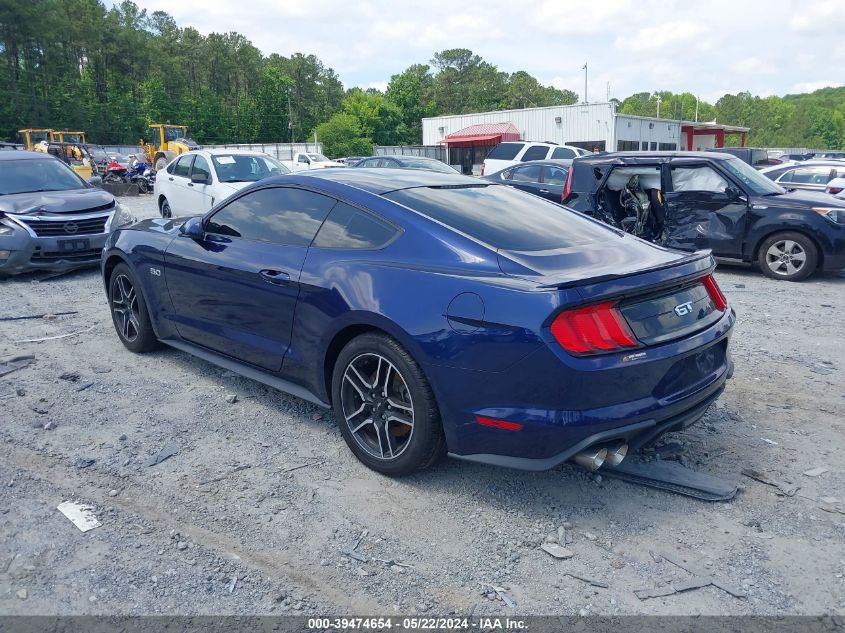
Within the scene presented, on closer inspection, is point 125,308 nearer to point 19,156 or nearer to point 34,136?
point 19,156

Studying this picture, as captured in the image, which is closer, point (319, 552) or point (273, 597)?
point (273, 597)

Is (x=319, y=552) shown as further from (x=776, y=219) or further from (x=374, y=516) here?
(x=776, y=219)

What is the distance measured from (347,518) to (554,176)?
1102 cm

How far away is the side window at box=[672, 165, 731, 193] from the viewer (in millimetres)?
9094

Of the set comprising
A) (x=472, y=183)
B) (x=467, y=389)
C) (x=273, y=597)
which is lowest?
(x=273, y=597)

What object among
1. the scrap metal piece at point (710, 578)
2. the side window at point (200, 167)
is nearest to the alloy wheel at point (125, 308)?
the scrap metal piece at point (710, 578)

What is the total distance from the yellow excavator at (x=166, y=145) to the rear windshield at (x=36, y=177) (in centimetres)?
2244

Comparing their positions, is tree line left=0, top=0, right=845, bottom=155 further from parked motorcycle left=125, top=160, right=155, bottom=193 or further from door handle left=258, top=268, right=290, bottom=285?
door handle left=258, top=268, right=290, bottom=285

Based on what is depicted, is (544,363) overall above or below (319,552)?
above

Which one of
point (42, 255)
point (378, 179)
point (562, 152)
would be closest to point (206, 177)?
point (42, 255)

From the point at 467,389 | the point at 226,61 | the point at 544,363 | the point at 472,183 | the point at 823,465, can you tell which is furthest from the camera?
the point at 226,61

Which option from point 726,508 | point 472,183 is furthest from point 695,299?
point 472,183

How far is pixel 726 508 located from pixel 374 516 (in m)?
1.73

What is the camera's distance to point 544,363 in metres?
2.89
